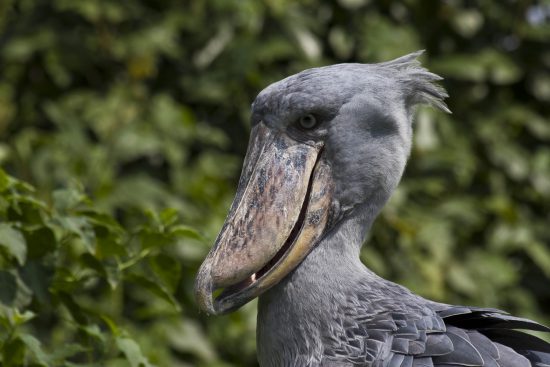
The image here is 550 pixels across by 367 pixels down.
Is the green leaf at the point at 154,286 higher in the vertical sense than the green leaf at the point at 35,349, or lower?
higher

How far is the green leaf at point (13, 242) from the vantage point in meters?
2.31

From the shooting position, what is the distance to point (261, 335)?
7.50ft

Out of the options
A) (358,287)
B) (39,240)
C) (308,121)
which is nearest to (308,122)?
(308,121)

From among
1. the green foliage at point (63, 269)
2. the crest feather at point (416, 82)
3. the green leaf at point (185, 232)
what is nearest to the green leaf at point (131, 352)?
the green foliage at point (63, 269)

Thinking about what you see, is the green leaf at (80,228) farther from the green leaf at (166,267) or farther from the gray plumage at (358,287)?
the gray plumage at (358,287)

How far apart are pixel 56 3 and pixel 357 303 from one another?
110 inches

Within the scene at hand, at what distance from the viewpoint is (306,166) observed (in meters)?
2.28

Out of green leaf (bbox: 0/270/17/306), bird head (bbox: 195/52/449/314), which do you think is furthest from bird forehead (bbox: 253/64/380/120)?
green leaf (bbox: 0/270/17/306)

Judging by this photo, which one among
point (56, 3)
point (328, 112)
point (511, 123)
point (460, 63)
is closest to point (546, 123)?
point (511, 123)

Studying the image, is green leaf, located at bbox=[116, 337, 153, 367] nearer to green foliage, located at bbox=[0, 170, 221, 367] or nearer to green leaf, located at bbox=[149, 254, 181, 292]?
green foliage, located at bbox=[0, 170, 221, 367]

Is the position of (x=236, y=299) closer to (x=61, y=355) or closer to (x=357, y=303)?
Result: (x=357, y=303)

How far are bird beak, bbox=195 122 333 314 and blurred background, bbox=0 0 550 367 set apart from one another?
1.53 m

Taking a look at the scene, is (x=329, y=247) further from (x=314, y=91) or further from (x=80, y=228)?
(x=80, y=228)

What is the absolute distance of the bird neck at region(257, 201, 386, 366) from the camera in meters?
2.23
